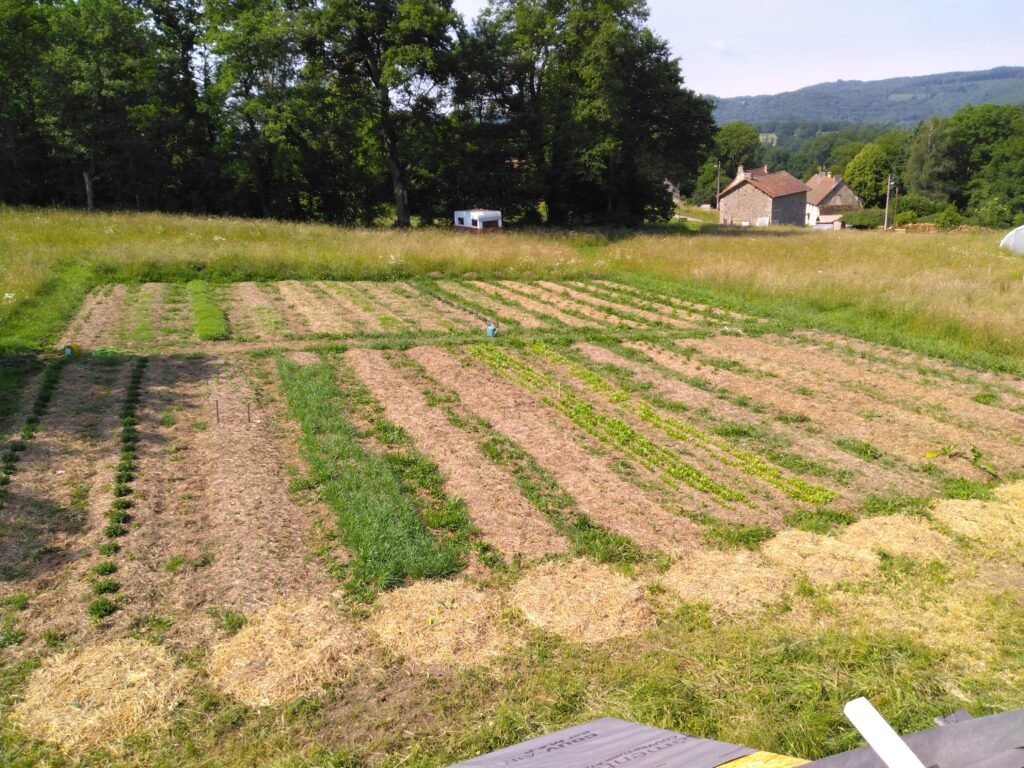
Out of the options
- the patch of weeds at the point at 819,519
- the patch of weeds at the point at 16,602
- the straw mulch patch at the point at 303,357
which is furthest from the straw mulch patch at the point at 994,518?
the straw mulch patch at the point at 303,357

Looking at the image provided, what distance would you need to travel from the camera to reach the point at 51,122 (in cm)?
2898

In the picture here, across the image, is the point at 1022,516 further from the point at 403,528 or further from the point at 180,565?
the point at 180,565

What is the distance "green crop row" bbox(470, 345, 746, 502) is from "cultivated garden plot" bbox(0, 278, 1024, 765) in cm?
5

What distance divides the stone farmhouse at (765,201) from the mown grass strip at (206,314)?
57.2 meters

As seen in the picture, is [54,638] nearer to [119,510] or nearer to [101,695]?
[101,695]

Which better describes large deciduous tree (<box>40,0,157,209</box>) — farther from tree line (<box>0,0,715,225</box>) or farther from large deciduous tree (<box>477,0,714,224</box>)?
large deciduous tree (<box>477,0,714,224</box>)

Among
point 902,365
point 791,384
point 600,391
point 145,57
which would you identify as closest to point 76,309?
point 600,391

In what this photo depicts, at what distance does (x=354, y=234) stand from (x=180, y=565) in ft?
69.2

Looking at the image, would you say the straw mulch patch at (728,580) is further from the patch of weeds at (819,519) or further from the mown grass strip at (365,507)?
the mown grass strip at (365,507)

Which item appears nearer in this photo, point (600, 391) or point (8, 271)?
point (600, 391)

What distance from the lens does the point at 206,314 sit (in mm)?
14281

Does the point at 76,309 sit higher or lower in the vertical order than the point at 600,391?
higher

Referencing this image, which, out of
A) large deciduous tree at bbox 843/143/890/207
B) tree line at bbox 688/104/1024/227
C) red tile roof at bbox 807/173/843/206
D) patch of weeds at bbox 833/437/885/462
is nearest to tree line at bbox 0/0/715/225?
patch of weeds at bbox 833/437/885/462

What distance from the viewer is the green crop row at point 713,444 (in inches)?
291
